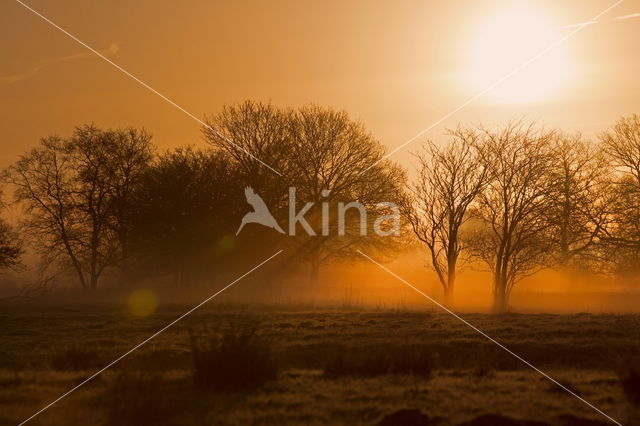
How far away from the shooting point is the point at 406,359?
1585cm

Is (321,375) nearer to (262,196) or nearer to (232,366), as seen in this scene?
(232,366)

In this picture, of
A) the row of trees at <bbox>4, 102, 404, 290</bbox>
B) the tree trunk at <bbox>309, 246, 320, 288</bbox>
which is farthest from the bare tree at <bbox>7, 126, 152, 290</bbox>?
the tree trunk at <bbox>309, 246, 320, 288</bbox>

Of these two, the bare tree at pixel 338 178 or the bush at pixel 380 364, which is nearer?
the bush at pixel 380 364

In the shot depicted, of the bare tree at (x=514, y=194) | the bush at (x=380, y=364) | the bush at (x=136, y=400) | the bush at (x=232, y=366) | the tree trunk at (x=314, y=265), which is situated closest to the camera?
the bush at (x=136, y=400)

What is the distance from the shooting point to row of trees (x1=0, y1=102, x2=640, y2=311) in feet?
135

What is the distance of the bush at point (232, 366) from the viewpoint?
527 inches

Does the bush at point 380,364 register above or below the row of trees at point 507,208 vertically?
below

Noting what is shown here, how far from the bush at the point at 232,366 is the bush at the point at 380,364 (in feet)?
5.76

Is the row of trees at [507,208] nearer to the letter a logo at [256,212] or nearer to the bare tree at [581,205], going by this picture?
the bare tree at [581,205]

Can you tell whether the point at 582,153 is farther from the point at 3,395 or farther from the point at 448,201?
the point at 3,395

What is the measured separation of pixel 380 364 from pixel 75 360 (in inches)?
322

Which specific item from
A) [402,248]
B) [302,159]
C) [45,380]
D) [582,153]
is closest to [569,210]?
[582,153]

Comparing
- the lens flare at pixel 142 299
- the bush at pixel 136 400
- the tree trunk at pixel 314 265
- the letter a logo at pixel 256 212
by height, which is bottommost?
the bush at pixel 136 400

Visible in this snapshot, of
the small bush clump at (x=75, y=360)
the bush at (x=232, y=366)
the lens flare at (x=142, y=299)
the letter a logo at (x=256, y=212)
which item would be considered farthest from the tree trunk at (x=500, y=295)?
the small bush clump at (x=75, y=360)
